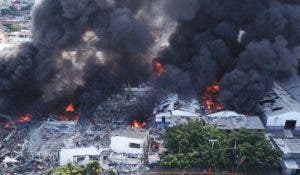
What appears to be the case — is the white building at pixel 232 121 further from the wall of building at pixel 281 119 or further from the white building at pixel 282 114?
the white building at pixel 282 114

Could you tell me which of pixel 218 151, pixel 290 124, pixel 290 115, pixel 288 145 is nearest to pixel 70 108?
pixel 218 151

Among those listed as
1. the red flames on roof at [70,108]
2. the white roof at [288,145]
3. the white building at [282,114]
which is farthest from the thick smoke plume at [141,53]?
the white roof at [288,145]

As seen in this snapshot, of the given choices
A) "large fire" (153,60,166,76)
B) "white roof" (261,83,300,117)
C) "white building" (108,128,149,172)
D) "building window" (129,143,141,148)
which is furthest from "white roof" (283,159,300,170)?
"large fire" (153,60,166,76)

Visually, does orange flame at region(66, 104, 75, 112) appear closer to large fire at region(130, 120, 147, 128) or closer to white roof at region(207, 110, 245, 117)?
large fire at region(130, 120, 147, 128)

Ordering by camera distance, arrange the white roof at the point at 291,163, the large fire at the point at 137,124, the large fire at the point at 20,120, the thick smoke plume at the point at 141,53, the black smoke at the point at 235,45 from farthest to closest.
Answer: the thick smoke plume at the point at 141,53
the black smoke at the point at 235,45
the large fire at the point at 20,120
the large fire at the point at 137,124
the white roof at the point at 291,163

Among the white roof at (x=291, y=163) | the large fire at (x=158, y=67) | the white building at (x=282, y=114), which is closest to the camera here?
the white roof at (x=291, y=163)

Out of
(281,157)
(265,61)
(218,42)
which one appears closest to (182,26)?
(218,42)

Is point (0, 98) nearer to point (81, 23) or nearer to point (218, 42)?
point (81, 23)

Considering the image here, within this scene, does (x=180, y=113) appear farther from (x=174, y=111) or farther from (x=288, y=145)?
(x=288, y=145)
